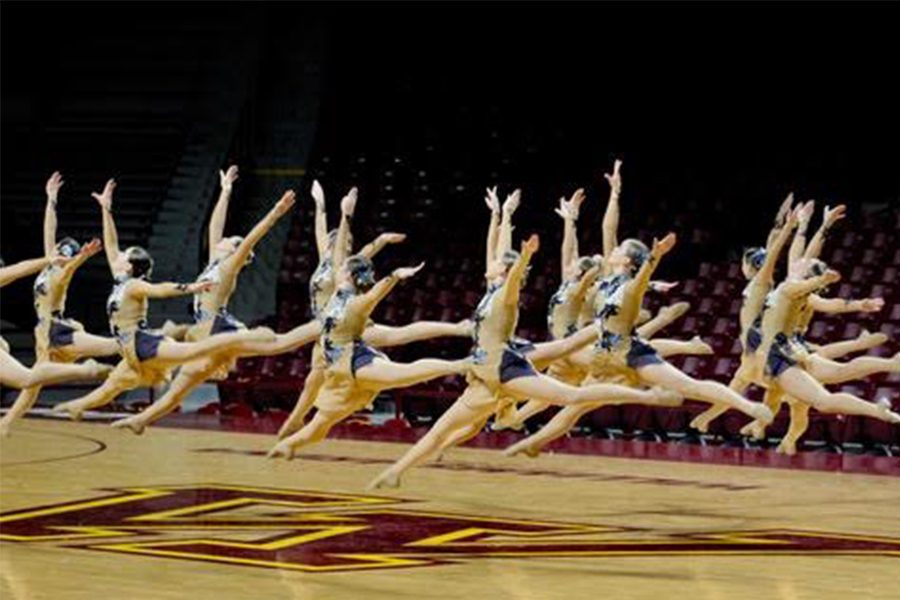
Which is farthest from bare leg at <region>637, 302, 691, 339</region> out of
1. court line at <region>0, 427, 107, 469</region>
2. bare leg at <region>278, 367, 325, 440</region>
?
court line at <region>0, 427, 107, 469</region>

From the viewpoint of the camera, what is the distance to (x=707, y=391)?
12953mm

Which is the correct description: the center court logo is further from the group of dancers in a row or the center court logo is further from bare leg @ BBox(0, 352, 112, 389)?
bare leg @ BBox(0, 352, 112, 389)

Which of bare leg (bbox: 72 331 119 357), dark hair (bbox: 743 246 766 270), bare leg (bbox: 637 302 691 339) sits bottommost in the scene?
bare leg (bbox: 72 331 119 357)

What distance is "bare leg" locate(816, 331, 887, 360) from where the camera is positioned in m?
14.9

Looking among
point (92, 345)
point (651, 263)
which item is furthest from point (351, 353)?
point (92, 345)

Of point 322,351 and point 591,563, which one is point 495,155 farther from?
point 591,563

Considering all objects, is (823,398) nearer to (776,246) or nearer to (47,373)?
(776,246)

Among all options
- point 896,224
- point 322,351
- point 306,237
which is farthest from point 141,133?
point 322,351

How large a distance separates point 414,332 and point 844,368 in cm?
323

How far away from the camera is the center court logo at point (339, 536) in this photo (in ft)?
38.6

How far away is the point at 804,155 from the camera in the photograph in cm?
2450

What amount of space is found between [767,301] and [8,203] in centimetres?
1504

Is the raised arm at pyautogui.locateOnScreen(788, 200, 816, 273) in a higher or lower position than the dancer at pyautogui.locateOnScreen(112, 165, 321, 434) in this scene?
higher

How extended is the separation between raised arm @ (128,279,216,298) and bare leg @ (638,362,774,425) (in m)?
3.12
